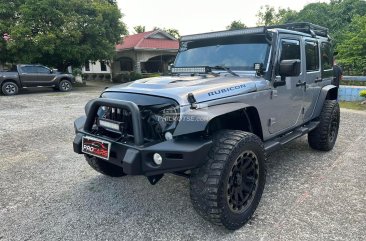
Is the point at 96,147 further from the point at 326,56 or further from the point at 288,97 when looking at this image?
the point at 326,56

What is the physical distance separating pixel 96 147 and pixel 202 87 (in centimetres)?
120

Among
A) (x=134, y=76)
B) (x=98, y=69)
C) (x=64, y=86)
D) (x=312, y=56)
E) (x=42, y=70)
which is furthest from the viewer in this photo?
(x=98, y=69)

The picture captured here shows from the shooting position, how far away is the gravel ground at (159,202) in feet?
9.21

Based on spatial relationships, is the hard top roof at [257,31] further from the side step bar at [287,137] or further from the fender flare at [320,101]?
the side step bar at [287,137]

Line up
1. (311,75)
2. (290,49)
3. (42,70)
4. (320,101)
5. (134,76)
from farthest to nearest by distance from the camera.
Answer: (134,76) < (42,70) < (320,101) < (311,75) < (290,49)

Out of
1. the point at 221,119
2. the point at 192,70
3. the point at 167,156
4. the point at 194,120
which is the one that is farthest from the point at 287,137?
the point at 167,156

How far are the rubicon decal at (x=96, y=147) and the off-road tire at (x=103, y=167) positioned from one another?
0.64m

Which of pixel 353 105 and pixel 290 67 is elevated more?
pixel 290 67

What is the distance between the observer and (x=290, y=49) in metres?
4.05

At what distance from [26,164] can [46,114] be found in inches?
195

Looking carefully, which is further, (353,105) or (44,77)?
(44,77)

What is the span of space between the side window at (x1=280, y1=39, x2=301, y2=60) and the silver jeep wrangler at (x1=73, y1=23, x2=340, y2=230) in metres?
0.01

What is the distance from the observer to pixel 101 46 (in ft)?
60.5

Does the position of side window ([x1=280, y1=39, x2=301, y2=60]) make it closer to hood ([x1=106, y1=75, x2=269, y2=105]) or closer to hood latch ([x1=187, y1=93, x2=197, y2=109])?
hood ([x1=106, y1=75, x2=269, y2=105])
